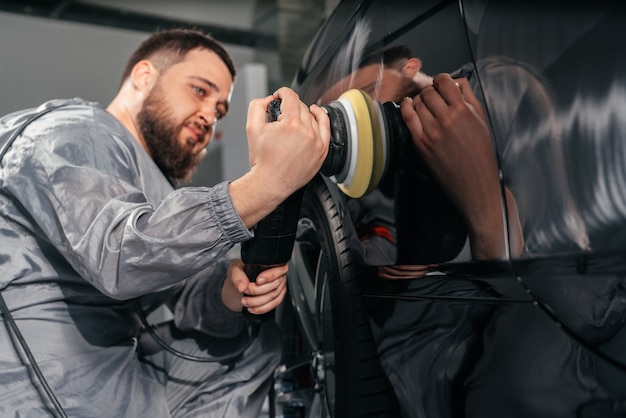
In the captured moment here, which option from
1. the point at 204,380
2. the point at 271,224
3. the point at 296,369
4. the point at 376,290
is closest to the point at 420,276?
the point at 376,290

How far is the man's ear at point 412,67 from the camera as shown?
821 millimetres

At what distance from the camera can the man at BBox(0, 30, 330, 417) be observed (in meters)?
0.91

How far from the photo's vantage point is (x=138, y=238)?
898 mm

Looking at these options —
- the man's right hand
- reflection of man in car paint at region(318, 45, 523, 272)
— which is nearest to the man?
the man's right hand

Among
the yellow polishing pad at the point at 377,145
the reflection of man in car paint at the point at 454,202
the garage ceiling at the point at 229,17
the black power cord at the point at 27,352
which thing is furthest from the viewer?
the garage ceiling at the point at 229,17

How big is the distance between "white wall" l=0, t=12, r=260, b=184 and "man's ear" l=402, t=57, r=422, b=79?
5.03ft

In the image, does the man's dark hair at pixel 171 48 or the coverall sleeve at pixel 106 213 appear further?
the man's dark hair at pixel 171 48

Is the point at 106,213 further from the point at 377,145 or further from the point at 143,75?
the point at 143,75

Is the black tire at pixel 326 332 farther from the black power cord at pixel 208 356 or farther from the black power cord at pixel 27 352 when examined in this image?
the black power cord at pixel 27 352

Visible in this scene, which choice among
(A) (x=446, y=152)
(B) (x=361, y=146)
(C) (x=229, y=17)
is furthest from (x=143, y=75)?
(C) (x=229, y=17)

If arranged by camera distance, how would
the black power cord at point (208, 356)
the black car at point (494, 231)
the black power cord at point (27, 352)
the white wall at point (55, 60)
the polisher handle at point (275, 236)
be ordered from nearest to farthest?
the black car at point (494, 231), the polisher handle at point (275, 236), the black power cord at point (27, 352), the black power cord at point (208, 356), the white wall at point (55, 60)

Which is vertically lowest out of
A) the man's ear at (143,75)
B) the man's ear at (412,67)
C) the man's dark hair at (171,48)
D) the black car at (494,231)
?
the black car at (494,231)

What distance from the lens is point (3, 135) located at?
1214 millimetres

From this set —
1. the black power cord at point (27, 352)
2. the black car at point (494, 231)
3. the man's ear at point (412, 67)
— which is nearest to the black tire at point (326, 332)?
the black car at point (494, 231)
